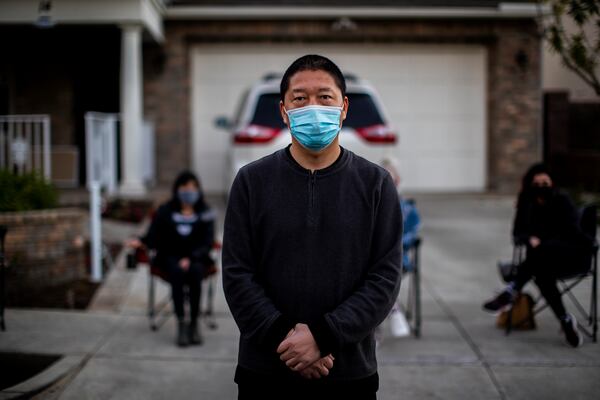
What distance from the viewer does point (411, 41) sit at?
46.8 feet

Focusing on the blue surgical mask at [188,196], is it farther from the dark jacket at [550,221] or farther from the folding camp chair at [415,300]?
the dark jacket at [550,221]

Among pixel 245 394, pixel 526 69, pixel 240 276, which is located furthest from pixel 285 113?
pixel 526 69

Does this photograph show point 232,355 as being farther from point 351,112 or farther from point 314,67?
point 351,112

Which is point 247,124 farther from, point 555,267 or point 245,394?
point 245,394

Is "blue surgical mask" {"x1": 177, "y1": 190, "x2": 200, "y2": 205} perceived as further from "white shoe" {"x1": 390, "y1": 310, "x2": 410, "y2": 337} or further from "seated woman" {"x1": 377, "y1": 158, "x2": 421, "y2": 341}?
"white shoe" {"x1": 390, "y1": 310, "x2": 410, "y2": 337}

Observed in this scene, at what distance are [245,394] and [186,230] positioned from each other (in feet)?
11.4

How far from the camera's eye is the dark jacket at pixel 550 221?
571 centimetres

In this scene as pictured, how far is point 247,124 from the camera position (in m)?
8.67

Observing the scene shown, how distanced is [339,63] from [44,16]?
5.76m

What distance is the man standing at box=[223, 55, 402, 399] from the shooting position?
8.59 ft

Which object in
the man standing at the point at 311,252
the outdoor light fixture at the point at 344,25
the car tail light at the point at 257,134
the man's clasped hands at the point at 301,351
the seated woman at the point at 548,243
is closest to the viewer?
the man's clasped hands at the point at 301,351

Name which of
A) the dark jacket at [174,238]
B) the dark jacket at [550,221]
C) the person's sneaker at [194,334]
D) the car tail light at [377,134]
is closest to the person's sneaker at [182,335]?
the person's sneaker at [194,334]

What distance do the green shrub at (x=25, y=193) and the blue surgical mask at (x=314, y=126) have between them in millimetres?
5345

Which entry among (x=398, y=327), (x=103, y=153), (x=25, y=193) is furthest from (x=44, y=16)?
(x=398, y=327)
